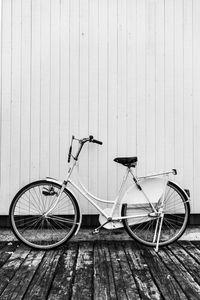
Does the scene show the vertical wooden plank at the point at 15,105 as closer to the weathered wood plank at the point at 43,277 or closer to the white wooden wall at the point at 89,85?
the white wooden wall at the point at 89,85

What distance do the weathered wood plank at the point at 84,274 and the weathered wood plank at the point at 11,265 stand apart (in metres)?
0.50

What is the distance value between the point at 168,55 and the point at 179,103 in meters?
0.56

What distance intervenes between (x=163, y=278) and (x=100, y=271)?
493 millimetres

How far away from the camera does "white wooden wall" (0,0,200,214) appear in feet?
12.3

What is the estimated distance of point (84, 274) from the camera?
2.61 metres

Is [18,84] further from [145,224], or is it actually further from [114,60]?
[145,224]

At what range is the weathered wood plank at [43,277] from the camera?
229cm

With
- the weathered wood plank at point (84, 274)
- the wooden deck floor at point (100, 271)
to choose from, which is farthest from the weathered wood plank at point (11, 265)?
the weathered wood plank at point (84, 274)

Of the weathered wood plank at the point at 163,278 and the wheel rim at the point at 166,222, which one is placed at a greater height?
the wheel rim at the point at 166,222

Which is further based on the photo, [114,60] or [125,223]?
[114,60]

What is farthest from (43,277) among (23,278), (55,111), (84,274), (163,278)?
(55,111)

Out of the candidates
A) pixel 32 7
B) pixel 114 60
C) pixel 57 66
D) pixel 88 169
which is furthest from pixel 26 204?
pixel 32 7

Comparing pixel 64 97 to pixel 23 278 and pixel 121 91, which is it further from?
pixel 23 278

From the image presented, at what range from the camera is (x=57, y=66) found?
3.75 m
